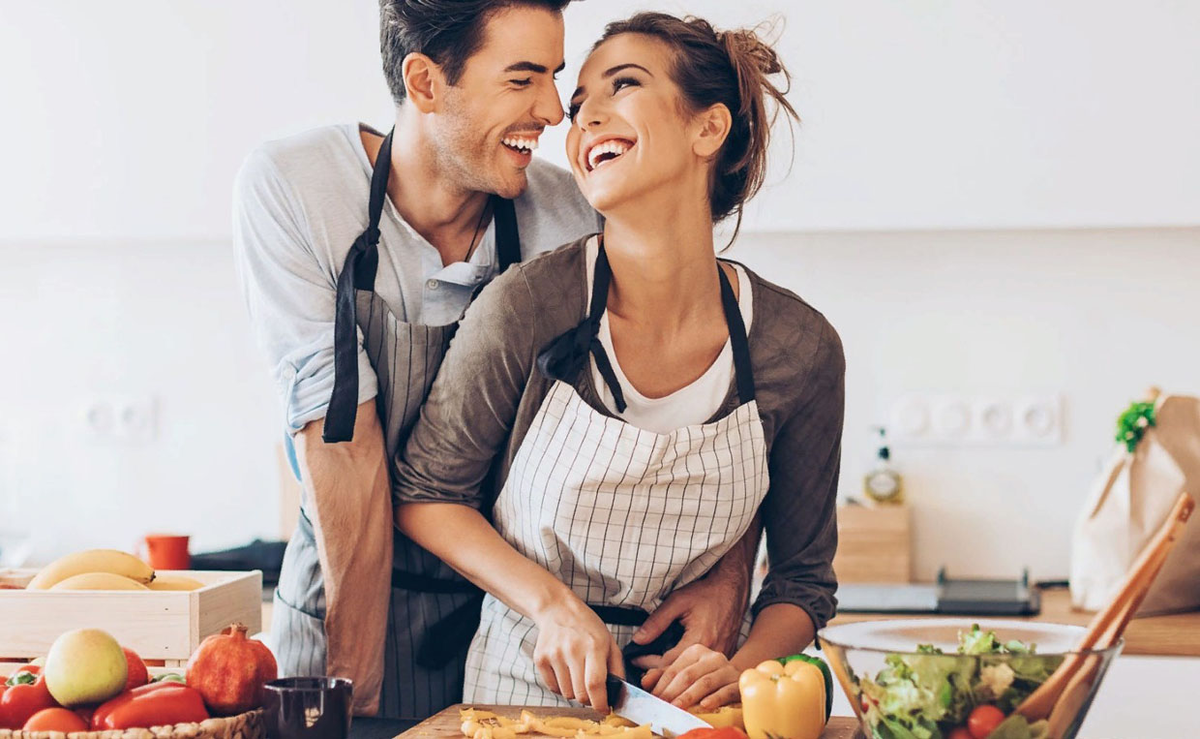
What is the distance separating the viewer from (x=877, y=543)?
2.63m

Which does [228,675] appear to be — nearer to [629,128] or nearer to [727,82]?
[629,128]

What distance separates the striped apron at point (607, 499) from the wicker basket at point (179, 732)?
413 millimetres

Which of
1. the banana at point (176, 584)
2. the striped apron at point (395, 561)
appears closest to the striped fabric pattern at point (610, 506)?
the striped apron at point (395, 561)

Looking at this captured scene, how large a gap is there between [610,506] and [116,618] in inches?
19.4

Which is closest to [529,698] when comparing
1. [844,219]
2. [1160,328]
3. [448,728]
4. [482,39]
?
[448,728]

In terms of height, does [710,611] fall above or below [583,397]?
below

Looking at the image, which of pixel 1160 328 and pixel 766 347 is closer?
pixel 766 347

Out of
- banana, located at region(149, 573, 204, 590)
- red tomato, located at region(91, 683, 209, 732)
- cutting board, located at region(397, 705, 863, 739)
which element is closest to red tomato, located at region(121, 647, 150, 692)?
red tomato, located at region(91, 683, 209, 732)

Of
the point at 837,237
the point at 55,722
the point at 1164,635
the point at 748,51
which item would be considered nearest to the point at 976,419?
the point at 837,237

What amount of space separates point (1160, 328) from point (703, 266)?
161 centimetres

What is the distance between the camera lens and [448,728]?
3.78ft

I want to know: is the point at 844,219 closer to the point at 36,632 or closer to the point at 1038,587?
the point at 1038,587

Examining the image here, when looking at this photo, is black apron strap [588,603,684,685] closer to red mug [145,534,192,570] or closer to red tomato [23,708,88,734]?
red tomato [23,708,88,734]

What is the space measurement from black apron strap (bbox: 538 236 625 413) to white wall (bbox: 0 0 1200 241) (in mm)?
1010
